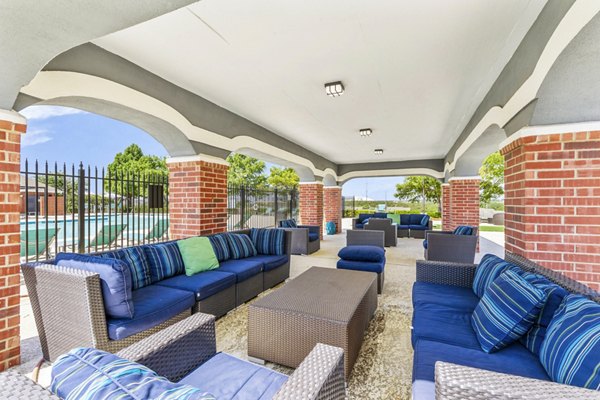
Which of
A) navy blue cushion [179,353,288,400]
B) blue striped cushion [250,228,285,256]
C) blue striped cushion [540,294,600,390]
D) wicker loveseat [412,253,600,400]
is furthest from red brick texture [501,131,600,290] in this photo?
blue striped cushion [250,228,285,256]

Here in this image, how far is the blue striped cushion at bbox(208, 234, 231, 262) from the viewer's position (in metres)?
3.47

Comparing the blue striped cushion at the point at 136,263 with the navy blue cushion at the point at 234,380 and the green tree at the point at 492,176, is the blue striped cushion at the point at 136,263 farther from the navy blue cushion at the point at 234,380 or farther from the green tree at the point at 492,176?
the green tree at the point at 492,176

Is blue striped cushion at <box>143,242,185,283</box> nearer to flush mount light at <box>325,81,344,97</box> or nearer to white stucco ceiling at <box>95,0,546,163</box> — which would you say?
white stucco ceiling at <box>95,0,546,163</box>

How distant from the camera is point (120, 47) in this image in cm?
252

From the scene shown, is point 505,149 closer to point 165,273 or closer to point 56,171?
point 165,273

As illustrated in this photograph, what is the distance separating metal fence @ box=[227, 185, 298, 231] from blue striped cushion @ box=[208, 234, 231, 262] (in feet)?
8.26

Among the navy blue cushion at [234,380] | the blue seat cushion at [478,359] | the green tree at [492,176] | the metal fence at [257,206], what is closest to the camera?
the navy blue cushion at [234,380]

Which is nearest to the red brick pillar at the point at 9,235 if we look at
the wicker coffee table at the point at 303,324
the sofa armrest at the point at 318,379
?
the wicker coffee table at the point at 303,324

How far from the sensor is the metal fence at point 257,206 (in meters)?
6.52

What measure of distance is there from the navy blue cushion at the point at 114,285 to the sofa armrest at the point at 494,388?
2.07 metres

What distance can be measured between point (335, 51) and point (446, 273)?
8.10 feet

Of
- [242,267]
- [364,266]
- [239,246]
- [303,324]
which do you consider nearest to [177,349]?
[303,324]

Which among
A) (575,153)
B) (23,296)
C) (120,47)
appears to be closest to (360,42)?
(575,153)

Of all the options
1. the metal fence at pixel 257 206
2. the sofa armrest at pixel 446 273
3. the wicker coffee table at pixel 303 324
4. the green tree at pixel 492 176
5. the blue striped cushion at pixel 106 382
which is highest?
the green tree at pixel 492 176
